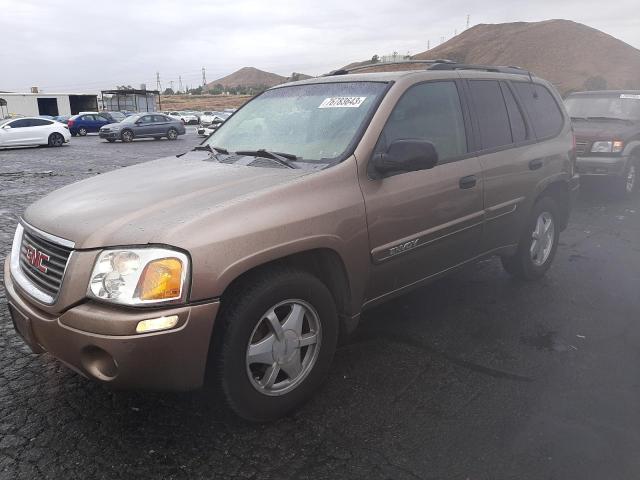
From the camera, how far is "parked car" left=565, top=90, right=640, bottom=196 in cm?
867

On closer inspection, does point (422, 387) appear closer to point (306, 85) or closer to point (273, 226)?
point (273, 226)

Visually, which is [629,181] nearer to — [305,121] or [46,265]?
[305,121]

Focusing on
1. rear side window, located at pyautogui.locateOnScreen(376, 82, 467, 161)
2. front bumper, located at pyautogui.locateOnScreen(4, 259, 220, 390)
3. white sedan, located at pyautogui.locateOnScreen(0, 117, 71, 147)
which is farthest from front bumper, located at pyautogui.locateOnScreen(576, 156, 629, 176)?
white sedan, located at pyautogui.locateOnScreen(0, 117, 71, 147)

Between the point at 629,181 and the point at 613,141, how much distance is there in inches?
36.1

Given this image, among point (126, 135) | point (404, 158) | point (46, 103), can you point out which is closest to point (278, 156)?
point (404, 158)

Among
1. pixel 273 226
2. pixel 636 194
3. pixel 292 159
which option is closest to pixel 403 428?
pixel 273 226

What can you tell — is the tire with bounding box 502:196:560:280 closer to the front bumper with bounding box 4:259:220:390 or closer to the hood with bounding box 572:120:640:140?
the front bumper with bounding box 4:259:220:390

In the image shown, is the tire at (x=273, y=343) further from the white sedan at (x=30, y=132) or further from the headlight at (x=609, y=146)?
the white sedan at (x=30, y=132)

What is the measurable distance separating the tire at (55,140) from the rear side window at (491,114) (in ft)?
76.1

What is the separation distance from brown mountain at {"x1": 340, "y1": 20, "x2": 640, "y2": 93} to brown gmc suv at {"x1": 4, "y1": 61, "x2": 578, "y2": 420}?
174 ft

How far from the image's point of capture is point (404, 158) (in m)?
2.94

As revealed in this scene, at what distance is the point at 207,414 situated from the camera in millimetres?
2766

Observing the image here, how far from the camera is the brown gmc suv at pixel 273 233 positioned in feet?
7.36

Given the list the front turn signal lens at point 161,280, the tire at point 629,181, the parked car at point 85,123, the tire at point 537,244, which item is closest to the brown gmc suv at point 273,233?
the front turn signal lens at point 161,280
